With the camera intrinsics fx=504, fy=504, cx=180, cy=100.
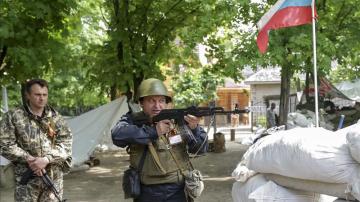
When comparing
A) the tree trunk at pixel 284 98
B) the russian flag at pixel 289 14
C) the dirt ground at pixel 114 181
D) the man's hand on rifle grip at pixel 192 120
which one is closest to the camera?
the man's hand on rifle grip at pixel 192 120

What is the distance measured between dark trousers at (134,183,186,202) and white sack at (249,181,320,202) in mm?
579

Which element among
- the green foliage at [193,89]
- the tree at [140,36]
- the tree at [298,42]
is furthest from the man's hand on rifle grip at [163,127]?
the green foliage at [193,89]

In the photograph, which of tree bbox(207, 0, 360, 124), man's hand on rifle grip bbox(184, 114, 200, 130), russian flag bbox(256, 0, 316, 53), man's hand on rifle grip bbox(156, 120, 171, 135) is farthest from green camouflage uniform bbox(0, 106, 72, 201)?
tree bbox(207, 0, 360, 124)

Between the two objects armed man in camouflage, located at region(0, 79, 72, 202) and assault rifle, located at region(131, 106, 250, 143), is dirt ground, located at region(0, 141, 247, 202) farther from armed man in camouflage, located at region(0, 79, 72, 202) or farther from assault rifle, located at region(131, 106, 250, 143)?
assault rifle, located at region(131, 106, 250, 143)

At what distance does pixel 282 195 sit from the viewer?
3.24 metres

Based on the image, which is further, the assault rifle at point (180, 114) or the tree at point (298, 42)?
the tree at point (298, 42)

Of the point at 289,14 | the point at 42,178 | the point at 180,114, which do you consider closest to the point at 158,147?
the point at 180,114

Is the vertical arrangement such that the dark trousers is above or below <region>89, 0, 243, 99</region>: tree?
below

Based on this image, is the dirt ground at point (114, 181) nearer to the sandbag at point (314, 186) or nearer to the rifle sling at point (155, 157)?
the rifle sling at point (155, 157)

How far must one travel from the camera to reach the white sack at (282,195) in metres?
3.22

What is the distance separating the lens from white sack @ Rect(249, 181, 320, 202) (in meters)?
3.22

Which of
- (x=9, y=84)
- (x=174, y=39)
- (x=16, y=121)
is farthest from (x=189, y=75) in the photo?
(x=16, y=121)

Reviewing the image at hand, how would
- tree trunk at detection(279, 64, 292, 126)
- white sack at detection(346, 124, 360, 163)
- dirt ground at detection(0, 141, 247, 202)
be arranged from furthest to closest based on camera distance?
tree trunk at detection(279, 64, 292, 126) < dirt ground at detection(0, 141, 247, 202) < white sack at detection(346, 124, 360, 163)

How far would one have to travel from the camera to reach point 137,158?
3531mm
